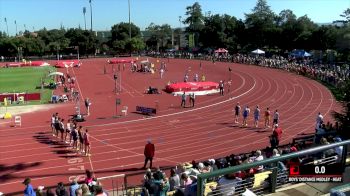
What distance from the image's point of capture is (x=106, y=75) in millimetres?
54562

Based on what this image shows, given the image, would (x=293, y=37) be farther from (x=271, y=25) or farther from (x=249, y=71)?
(x=249, y=71)

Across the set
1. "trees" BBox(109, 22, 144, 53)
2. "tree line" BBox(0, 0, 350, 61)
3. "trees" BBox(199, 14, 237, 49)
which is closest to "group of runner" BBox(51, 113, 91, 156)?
"tree line" BBox(0, 0, 350, 61)

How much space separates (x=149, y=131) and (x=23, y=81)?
31.0 m

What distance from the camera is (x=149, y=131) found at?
83.9 ft

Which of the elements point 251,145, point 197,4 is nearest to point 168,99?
point 251,145

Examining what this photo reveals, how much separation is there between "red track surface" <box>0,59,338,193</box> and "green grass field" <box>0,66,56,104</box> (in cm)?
425

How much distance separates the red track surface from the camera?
19266 millimetres

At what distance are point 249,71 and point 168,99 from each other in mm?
23453

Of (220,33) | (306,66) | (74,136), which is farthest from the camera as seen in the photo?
(220,33)

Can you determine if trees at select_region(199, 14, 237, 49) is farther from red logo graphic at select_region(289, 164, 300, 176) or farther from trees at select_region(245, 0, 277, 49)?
red logo graphic at select_region(289, 164, 300, 176)

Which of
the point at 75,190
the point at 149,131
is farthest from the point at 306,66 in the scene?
the point at 75,190

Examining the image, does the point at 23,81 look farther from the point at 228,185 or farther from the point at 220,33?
the point at 220,33

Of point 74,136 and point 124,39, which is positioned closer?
point 74,136

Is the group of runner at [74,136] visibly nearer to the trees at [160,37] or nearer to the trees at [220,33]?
the trees at [220,33]
